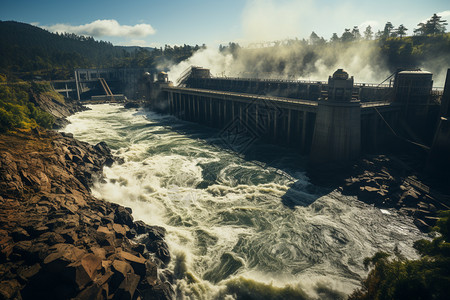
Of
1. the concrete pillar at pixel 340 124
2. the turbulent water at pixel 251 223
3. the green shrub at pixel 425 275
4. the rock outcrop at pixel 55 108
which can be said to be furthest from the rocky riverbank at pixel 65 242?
the rock outcrop at pixel 55 108

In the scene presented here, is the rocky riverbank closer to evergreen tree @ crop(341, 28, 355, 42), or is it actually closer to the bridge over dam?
the bridge over dam

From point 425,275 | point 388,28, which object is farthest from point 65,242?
point 388,28

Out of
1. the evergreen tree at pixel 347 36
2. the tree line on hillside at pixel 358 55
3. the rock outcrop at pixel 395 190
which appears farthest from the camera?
the evergreen tree at pixel 347 36

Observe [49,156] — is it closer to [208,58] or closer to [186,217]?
[186,217]

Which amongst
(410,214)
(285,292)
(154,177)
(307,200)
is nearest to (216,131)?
(154,177)

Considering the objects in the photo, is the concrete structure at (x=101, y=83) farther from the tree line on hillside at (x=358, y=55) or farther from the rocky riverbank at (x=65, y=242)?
the rocky riverbank at (x=65, y=242)

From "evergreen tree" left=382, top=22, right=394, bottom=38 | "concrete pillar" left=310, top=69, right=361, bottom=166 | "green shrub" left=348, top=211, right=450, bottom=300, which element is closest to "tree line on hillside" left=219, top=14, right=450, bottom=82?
"evergreen tree" left=382, top=22, right=394, bottom=38

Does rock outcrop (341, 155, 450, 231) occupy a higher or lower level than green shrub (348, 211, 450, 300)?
lower
